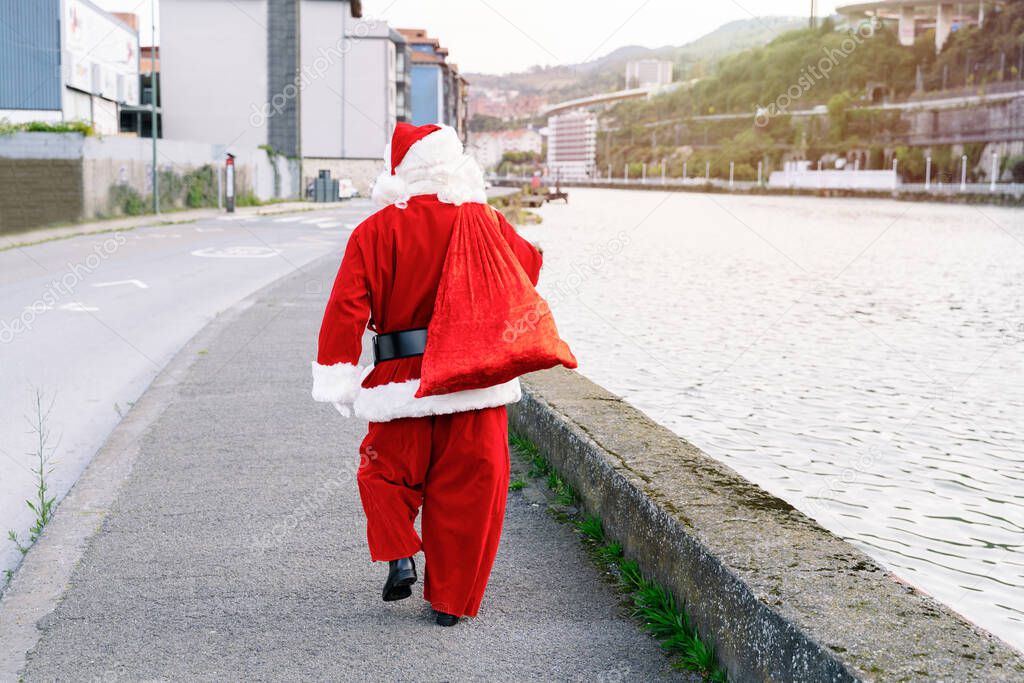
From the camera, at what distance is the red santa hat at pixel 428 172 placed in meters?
3.85

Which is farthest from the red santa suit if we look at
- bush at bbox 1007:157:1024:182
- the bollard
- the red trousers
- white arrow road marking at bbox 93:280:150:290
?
bush at bbox 1007:157:1024:182

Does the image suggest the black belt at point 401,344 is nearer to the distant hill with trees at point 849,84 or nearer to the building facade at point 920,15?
the distant hill with trees at point 849,84

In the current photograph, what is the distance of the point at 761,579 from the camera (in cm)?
307

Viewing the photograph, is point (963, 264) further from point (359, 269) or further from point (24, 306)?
point (359, 269)

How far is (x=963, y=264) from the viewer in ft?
113

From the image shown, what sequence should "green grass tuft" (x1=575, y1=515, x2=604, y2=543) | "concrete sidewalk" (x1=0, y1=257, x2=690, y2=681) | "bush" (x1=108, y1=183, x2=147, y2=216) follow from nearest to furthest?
1. "concrete sidewalk" (x1=0, y1=257, x2=690, y2=681)
2. "green grass tuft" (x1=575, y1=515, x2=604, y2=543)
3. "bush" (x1=108, y1=183, x2=147, y2=216)

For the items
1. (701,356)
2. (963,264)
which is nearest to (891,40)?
(963,264)

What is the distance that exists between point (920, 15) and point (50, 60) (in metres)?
165

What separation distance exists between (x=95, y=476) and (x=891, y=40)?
19122 cm

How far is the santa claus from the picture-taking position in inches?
147

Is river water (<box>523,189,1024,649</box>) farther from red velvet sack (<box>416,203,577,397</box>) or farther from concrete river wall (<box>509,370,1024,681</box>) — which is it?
red velvet sack (<box>416,203,577,397</box>)

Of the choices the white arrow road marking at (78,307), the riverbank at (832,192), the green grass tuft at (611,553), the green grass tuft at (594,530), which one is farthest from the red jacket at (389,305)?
the riverbank at (832,192)

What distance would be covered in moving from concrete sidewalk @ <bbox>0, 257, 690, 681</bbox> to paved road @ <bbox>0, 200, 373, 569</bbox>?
1.53 ft

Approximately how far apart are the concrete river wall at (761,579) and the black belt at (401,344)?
0.96 m
